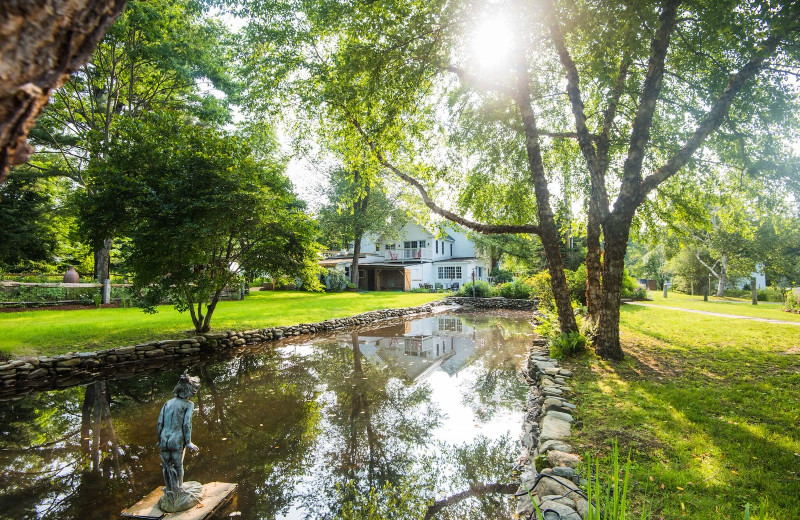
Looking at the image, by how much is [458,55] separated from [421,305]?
52.3 ft

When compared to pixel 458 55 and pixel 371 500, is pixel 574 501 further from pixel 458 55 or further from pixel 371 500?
pixel 458 55

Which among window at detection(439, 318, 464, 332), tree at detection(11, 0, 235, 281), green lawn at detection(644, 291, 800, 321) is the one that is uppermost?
tree at detection(11, 0, 235, 281)

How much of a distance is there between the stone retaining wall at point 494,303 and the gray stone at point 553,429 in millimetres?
21011

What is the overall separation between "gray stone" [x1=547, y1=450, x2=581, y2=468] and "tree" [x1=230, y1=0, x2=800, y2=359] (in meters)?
4.89

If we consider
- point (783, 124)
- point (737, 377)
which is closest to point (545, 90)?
point (783, 124)

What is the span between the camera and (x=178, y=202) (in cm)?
1055

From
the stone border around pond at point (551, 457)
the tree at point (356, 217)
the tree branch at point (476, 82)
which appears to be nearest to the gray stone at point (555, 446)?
the stone border around pond at point (551, 457)

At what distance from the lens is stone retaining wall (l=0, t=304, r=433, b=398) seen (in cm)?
880

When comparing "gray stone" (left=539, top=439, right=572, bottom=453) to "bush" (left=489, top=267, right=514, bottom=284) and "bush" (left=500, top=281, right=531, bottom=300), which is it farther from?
"bush" (left=489, top=267, right=514, bottom=284)

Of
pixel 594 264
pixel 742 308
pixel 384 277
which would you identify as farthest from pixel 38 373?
pixel 384 277

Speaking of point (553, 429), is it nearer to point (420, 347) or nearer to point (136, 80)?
point (420, 347)

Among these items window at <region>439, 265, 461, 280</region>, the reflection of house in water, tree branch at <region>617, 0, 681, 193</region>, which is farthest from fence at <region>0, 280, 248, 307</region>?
window at <region>439, 265, 461, 280</region>

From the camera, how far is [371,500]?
4.29 metres

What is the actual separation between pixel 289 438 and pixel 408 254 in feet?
117
